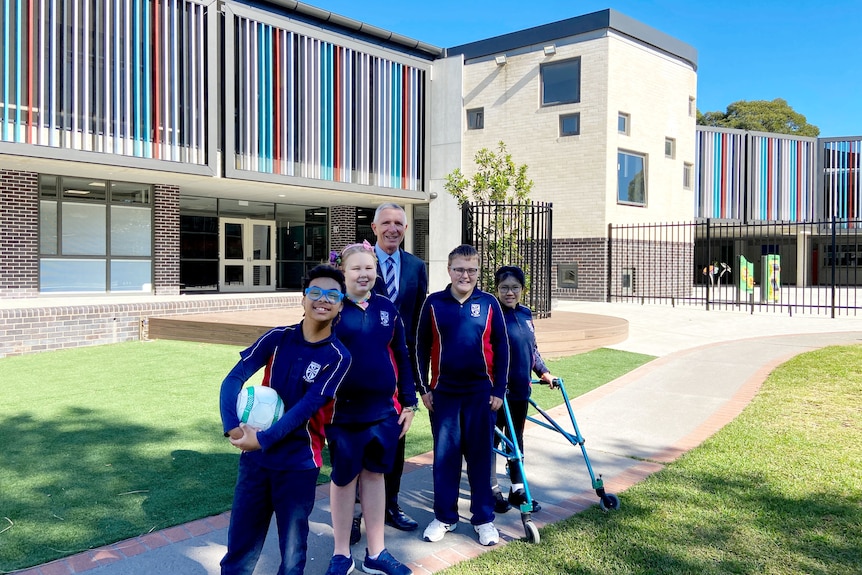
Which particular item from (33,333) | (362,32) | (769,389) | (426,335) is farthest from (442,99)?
(426,335)

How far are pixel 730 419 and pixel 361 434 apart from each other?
463 cm

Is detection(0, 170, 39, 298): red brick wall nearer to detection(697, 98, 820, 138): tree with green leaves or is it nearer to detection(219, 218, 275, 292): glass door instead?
detection(219, 218, 275, 292): glass door

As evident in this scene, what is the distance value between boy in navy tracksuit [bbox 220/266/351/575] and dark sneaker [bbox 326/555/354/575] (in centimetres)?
38

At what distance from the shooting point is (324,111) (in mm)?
18172

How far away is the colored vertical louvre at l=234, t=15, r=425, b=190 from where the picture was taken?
1645 cm

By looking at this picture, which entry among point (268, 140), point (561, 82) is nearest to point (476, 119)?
point (561, 82)

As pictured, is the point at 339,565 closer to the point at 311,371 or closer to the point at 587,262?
the point at 311,371

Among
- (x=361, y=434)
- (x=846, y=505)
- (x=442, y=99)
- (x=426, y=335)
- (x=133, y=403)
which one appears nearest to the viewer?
(x=361, y=434)

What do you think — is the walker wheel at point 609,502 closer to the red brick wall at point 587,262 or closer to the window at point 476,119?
the red brick wall at point 587,262

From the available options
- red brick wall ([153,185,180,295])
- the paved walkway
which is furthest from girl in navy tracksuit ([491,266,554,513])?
red brick wall ([153,185,180,295])

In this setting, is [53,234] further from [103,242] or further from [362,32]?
[362,32]

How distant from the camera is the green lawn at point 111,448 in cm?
371

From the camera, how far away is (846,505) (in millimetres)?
4082

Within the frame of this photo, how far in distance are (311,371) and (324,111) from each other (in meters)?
16.5
